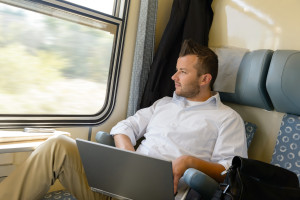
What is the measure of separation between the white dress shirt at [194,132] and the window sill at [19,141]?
479mm

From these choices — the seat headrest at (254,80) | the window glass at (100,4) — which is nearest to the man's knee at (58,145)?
the window glass at (100,4)

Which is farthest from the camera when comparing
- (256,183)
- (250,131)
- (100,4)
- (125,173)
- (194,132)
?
(100,4)

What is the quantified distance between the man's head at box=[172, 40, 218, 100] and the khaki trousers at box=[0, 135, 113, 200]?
31.6 inches

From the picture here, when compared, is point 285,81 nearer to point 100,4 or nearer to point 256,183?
point 256,183

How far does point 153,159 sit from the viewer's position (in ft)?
4.14

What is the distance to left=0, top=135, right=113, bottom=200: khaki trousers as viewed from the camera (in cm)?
141

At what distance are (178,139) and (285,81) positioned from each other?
27.3 inches

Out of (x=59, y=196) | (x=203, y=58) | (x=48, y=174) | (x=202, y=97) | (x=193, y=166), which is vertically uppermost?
(x=203, y=58)

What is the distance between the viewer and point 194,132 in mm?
1847

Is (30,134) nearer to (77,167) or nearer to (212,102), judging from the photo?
(77,167)

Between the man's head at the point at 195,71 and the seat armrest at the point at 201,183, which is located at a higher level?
the man's head at the point at 195,71

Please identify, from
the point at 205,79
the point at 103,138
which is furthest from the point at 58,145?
the point at 205,79

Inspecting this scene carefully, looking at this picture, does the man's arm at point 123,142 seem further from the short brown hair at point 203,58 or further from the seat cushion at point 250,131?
the seat cushion at point 250,131

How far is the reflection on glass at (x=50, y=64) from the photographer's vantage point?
187 cm
